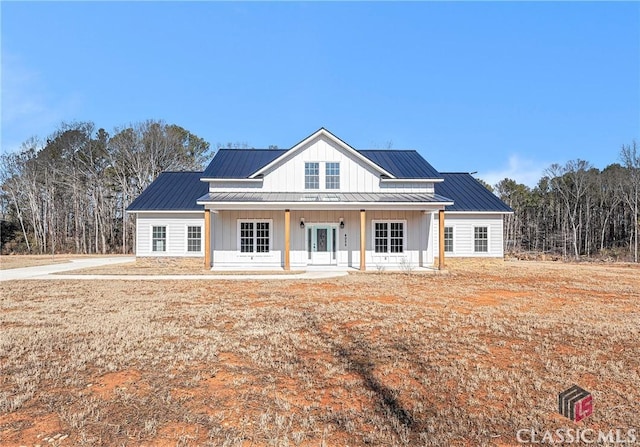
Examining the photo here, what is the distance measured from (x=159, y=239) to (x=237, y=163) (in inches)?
240

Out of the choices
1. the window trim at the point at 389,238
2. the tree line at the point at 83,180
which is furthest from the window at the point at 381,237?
the tree line at the point at 83,180

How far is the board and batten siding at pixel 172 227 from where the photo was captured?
1925 centimetres

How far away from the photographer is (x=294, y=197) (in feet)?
57.8

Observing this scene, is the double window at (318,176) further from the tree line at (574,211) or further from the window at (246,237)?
the tree line at (574,211)

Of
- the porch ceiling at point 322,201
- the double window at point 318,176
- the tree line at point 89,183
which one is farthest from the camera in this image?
the tree line at point 89,183

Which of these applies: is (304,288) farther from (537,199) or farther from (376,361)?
(537,199)

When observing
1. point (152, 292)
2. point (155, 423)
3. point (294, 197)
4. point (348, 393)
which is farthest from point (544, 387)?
point (294, 197)

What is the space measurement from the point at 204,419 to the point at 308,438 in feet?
3.63

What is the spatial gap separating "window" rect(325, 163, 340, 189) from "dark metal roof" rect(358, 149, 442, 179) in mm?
2594

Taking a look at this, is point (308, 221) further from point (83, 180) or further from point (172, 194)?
point (83, 180)

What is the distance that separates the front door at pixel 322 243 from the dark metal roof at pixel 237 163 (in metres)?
4.80

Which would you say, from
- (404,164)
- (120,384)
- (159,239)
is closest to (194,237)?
(159,239)

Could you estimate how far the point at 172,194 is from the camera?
20734mm

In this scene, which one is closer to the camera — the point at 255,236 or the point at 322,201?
the point at 322,201
